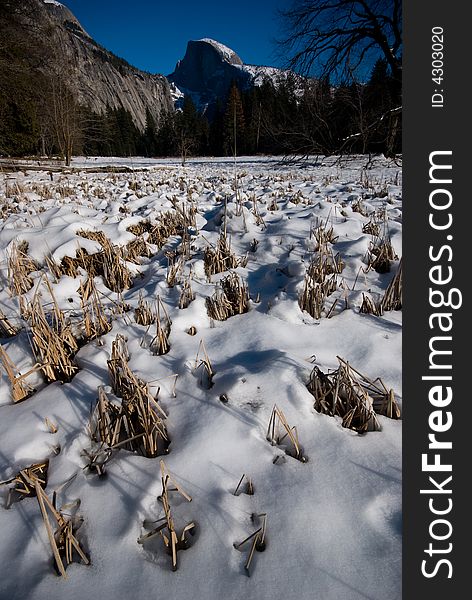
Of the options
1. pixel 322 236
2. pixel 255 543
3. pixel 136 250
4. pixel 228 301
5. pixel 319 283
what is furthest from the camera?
pixel 136 250

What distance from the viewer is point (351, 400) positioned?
127 centimetres

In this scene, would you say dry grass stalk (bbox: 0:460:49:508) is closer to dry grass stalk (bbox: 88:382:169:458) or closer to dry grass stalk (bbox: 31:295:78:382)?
dry grass stalk (bbox: 88:382:169:458)

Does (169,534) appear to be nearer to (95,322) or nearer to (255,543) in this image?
(255,543)

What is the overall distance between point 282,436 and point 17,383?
4.05ft

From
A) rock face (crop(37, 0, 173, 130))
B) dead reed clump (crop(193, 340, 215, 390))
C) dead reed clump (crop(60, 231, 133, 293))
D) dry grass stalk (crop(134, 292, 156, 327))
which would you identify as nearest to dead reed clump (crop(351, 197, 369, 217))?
dead reed clump (crop(60, 231, 133, 293))

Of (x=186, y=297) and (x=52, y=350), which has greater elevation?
(x=186, y=297)

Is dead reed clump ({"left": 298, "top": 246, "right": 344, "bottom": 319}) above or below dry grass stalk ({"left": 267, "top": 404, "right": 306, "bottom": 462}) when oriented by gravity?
above

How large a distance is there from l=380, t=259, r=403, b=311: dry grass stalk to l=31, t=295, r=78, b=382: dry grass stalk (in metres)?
1.86

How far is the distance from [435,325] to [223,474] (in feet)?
2.97

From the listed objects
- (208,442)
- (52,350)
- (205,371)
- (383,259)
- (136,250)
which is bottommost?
(208,442)

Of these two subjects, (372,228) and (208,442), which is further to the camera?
(372,228)

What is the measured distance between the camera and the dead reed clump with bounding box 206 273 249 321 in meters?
2.07

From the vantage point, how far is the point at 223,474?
1061mm

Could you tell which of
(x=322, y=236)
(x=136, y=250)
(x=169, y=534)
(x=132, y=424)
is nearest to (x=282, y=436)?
(x=169, y=534)
